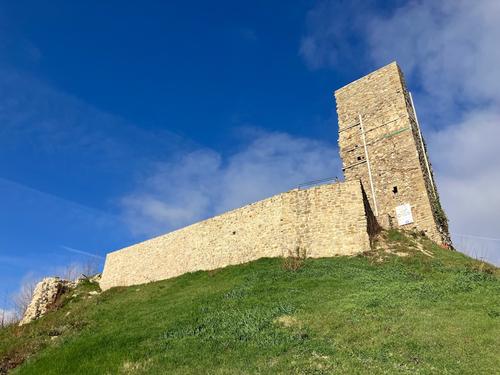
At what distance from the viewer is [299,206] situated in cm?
2697

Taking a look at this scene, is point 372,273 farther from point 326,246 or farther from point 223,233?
point 223,233

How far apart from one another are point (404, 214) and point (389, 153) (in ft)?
16.6

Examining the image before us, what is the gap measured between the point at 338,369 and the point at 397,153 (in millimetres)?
25059

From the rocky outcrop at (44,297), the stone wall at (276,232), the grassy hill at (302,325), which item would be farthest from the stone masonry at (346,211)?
the rocky outcrop at (44,297)

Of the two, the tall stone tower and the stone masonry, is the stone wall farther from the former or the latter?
the tall stone tower

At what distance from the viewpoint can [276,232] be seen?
2689cm

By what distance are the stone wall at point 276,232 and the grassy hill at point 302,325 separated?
1576mm

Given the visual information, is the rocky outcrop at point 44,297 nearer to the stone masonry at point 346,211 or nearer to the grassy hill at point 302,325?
the stone masonry at point 346,211

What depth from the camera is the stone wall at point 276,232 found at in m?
25.3

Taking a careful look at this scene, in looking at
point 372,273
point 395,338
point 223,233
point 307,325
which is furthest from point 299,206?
point 395,338

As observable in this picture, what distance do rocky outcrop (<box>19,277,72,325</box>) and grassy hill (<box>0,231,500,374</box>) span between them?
5699 mm

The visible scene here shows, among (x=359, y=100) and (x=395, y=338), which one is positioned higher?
(x=359, y=100)

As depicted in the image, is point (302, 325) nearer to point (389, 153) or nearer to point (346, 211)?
point (346, 211)

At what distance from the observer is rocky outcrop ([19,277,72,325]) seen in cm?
2982
